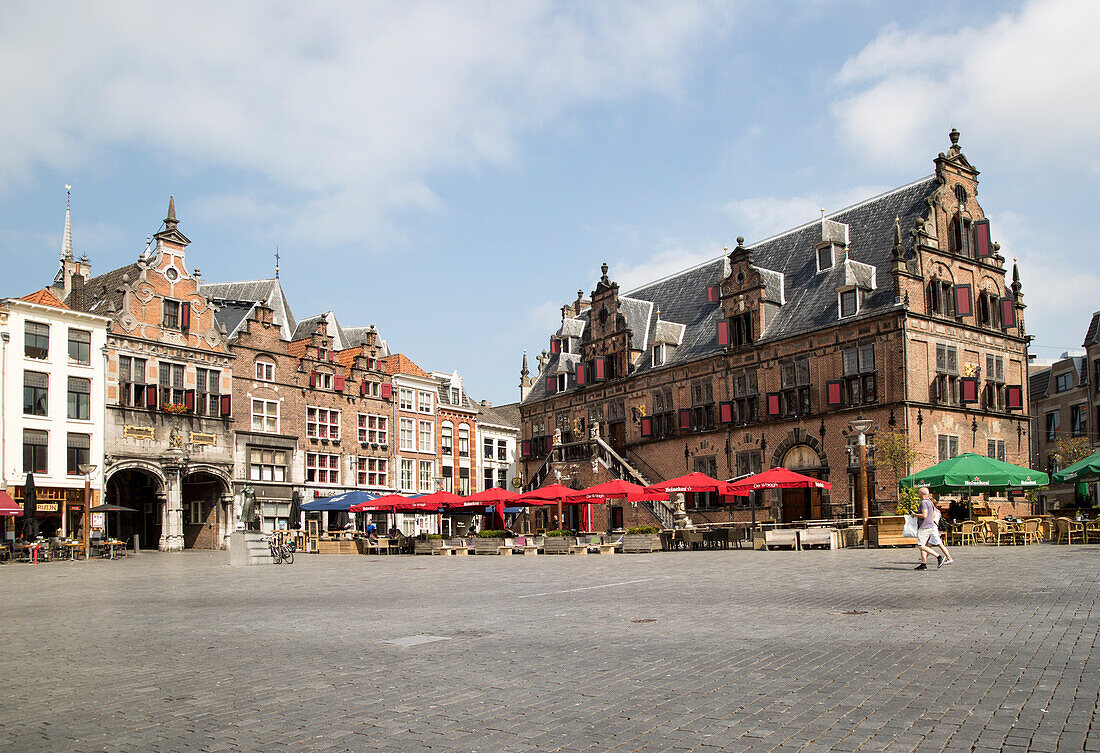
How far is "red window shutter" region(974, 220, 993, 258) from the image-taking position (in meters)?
41.3

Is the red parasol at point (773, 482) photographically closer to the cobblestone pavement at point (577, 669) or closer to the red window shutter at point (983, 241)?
the red window shutter at point (983, 241)

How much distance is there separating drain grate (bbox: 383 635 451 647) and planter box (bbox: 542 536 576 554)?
80.5 ft

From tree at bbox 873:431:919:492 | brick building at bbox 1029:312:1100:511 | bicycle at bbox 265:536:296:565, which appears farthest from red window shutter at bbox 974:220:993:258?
bicycle at bbox 265:536:296:565

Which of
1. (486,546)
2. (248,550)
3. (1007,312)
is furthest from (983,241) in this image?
(248,550)

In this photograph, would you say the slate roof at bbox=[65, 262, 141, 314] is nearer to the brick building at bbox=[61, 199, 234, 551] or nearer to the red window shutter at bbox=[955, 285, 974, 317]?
the brick building at bbox=[61, 199, 234, 551]

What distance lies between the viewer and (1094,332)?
53562 mm

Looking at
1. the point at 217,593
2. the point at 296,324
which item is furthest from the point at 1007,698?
the point at 296,324

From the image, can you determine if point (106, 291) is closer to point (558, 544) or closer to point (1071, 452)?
point (558, 544)

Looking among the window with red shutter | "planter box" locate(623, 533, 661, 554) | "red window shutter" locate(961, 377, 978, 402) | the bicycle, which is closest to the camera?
the bicycle

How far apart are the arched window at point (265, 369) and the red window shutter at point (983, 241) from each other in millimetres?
37950

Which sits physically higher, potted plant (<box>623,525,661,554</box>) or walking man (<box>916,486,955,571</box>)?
walking man (<box>916,486,955,571</box>)

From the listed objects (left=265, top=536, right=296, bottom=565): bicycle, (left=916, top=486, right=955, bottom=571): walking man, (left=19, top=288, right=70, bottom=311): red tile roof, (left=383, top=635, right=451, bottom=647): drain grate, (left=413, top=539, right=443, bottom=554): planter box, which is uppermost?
(left=19, top=288, right=70, bottom=311): red tile roof

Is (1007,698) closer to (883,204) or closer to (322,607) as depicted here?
(322,607)

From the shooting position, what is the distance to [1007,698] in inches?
271
